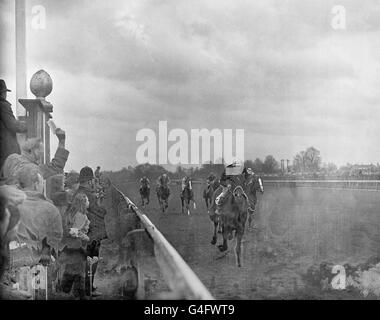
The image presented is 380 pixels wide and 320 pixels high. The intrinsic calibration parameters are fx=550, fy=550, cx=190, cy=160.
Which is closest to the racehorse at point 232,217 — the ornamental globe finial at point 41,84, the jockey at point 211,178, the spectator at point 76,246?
the jockey at point 211,178

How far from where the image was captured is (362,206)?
747cm

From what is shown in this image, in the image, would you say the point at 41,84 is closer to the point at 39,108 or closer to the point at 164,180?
the point at 39,108

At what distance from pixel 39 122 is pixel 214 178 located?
8.24 feet

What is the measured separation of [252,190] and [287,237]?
0.79 metres

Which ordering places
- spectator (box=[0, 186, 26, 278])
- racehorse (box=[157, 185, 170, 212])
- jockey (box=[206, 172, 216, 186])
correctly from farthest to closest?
racehorse (box=[157, 185, 170, 212]) < jockey (box=[206, 172, 216, 186]) < spectator (box=[0, 186, 26, 278])

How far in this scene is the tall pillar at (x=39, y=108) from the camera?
7.48 meters

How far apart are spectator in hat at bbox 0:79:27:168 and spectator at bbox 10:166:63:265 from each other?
308 mm

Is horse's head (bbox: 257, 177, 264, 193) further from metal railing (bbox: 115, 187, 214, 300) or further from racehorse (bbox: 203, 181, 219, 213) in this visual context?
metal railing (bbox: 115, 187, 214, 300)

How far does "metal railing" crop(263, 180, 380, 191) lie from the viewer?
295 inches

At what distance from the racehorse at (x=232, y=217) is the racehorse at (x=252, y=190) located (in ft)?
0.20

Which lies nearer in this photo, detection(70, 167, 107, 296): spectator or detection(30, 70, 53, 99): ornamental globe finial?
detection(70, 167, 107, 296): spectator

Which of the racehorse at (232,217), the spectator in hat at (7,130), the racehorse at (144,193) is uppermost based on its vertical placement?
the spectator in hat at (7,130)

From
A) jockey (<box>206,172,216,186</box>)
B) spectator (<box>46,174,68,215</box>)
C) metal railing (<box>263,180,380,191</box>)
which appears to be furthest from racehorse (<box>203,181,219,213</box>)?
spectator (<box>46,174,68,215</box>)

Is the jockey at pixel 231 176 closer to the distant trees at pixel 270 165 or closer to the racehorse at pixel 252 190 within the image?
the racehorse at pixel 252 190
